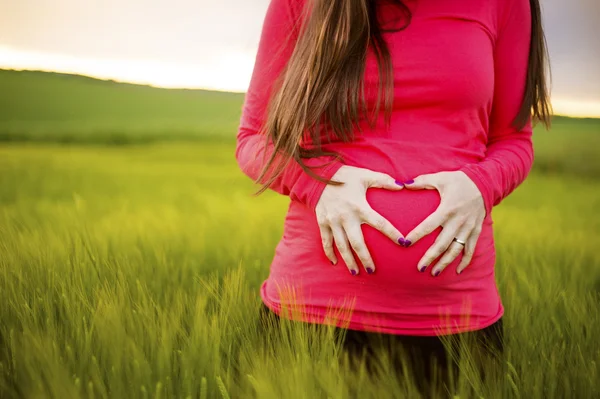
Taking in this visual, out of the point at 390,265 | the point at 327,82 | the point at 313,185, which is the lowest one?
the point at 390,265

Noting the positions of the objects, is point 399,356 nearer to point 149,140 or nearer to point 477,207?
point 477,207

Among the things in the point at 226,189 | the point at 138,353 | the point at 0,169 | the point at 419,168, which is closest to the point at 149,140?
the point at 226,189

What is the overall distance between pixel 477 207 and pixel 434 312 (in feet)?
0.60

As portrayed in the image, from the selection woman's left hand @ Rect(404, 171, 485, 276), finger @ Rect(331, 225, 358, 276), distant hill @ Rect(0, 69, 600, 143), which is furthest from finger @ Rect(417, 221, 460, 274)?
distant hill @ Rect(0, 69, 600, 143)

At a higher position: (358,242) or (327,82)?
(327,82)

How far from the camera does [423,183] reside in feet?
2.29

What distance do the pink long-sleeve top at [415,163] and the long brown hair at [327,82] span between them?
2 cm

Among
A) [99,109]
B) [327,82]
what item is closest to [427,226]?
[327,82]

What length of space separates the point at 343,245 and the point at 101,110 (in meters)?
1.25

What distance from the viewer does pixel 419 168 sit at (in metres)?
0.72

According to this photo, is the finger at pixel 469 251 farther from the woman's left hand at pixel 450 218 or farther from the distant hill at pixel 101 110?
the distant hill at pixel 101 110

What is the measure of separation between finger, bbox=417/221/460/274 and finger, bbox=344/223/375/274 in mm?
80

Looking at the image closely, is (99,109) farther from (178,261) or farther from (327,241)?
(327,241)

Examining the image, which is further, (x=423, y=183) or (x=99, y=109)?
(x=99, y=109)
